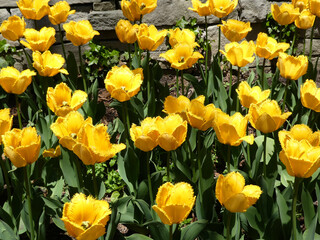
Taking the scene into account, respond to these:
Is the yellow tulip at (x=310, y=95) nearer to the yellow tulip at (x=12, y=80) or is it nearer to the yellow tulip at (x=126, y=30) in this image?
the yellow tulip at (x=126, y=30)

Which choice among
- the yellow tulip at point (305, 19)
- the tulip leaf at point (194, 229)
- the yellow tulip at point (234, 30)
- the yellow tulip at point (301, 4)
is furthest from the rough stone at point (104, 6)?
the tulip leaf at point (194, 229)

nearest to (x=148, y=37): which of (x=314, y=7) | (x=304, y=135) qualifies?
A: (x=314, y=7)

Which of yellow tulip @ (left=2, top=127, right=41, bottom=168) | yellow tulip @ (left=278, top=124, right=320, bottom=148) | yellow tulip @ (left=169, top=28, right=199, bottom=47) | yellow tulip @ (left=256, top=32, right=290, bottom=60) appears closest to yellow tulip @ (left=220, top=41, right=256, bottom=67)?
yellow tulip @ (left=256, top=32, right=290, bottom=60)

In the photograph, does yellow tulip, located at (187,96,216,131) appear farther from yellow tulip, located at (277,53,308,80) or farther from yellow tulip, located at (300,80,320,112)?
yellow tulip, located at (277,53,308,80)

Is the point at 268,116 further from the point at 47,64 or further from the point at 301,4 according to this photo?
the point at 301,4

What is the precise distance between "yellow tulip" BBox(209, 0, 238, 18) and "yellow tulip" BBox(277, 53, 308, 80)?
2.05 ft

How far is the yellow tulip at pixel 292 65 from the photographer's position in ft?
7.63

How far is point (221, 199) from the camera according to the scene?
61.8 inches

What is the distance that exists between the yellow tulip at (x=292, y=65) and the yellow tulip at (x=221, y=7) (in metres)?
0.63

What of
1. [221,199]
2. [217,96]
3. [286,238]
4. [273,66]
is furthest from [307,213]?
[273,66]

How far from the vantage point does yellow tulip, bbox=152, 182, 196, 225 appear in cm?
150

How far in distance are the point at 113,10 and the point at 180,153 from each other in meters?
1.90

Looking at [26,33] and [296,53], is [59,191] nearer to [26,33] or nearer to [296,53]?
[26,33]

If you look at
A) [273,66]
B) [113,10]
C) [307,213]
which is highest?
[113,10]
